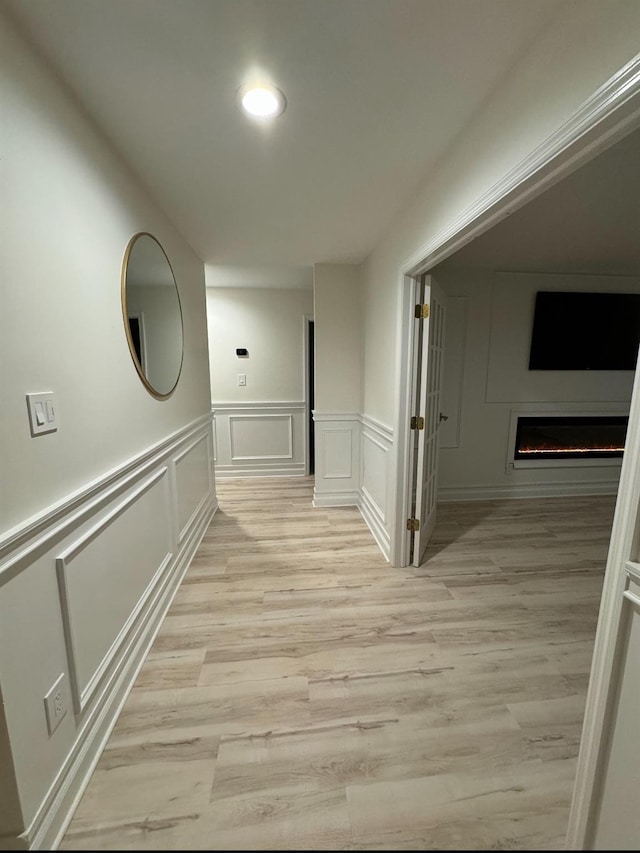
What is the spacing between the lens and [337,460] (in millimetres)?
3238

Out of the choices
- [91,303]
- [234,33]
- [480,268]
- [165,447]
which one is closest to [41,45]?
[234,33]

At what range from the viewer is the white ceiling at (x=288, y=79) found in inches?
33.9

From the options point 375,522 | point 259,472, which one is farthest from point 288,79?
point 259,472

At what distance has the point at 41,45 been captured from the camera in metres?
0.93

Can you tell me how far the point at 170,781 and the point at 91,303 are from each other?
162cm

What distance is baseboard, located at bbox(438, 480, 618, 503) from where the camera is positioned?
332 centimetres

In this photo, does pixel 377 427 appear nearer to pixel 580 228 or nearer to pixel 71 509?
pixel 580 228

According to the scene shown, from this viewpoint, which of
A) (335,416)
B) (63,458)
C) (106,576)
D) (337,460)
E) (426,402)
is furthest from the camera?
(337,460)

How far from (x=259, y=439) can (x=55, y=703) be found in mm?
3306

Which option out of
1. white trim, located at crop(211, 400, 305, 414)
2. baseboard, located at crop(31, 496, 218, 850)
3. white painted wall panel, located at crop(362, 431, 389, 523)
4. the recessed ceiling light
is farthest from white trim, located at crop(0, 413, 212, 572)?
white trim, located at crop(211, 400, 305, 414)

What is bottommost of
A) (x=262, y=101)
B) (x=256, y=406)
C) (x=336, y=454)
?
(x=336, y=454)

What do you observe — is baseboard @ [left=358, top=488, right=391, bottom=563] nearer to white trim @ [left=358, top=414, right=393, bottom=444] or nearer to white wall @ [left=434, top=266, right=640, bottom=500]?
white trim @ [left=358, top=414, right=393, bottom=444]

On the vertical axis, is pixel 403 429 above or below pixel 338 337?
below

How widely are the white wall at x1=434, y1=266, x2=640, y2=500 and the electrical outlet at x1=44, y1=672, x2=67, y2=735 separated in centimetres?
307
